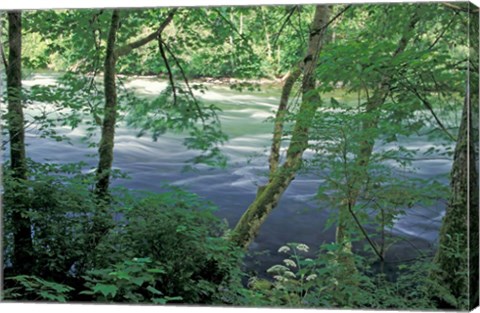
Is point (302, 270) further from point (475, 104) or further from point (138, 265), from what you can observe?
point (475, 104)

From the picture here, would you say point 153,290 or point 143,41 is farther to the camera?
point 143,41

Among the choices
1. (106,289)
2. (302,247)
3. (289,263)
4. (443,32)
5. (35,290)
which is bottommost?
(35,290)

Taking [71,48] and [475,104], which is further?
[71,48]

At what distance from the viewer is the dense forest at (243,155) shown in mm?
4305

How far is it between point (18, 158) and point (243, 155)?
1.52 metres

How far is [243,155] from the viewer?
15.1 feet

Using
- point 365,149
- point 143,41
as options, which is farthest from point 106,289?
point 365,149

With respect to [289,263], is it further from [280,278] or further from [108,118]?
[108,118]

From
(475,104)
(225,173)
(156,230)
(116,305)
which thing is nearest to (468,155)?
(475,104)

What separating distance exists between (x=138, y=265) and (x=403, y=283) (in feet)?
5.33

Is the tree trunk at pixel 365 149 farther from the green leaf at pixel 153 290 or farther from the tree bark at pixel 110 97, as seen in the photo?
the tree bark at pixel 110 97

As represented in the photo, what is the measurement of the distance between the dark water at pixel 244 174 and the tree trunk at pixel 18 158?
0.47ft

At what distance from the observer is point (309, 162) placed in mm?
4535

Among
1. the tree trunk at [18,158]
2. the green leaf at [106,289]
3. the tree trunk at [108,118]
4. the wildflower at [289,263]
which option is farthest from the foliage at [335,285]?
the tree trunk at [18,158]
